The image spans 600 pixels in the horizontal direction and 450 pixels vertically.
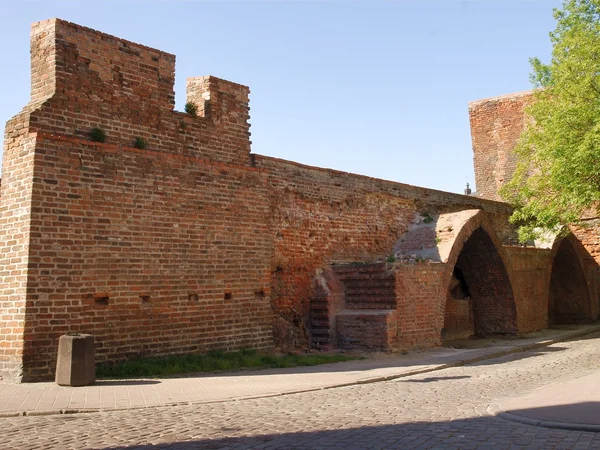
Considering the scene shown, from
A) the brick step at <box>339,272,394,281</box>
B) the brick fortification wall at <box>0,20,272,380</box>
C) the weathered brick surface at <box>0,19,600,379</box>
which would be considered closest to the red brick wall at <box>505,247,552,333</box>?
the weathered brick surface at <box>0,19,600,379</box>

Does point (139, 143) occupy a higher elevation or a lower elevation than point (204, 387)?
higher

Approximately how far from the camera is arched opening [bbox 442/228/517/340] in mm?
16234

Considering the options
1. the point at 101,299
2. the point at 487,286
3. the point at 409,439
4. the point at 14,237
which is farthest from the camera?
the point at 487,286

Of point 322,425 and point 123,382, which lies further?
point 123,382

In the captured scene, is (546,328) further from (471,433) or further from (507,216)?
(471,433)

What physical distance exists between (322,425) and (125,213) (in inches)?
200

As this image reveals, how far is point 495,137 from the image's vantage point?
89.1 feet

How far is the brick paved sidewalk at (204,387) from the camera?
6.79 m

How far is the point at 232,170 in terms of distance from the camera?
11.1 m

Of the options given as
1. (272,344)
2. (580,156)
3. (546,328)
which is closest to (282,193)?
(272,344)

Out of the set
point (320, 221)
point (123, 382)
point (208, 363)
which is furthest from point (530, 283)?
point (123, 382)

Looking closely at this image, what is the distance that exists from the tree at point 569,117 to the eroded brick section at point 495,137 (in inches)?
388

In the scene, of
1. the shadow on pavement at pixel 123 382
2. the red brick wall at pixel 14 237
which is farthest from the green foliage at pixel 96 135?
the shadow on pavement at pixel 123 382

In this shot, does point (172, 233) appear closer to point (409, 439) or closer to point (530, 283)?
point (409, 439)
